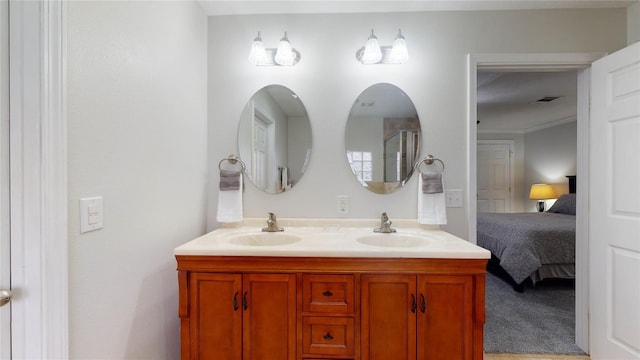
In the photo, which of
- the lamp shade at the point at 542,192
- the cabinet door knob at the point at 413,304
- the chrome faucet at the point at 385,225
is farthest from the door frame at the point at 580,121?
the lamp shade at the point at 542,192

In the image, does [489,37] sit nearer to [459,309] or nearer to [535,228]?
[459,309]

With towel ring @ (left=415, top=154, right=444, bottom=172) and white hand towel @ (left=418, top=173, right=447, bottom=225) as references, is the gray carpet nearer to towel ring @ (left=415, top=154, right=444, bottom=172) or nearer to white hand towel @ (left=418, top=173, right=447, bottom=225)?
white hand towel @ (left=418, top=173, right=447, bottom=225)

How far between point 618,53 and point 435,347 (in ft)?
6.44

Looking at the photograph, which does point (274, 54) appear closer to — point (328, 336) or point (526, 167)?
point (328, 336)

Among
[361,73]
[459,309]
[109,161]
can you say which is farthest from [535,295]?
[109,161]

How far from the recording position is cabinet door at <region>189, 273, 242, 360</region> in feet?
4.28

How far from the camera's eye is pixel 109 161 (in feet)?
3.55

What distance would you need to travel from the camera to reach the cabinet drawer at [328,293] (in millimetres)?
1288

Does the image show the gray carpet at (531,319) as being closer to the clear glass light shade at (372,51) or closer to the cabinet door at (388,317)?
the cabinet door at (388,317)

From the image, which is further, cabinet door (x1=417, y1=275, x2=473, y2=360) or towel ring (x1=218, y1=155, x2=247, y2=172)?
towel ring (x1=218, y1=155, x2=247, y2=172)

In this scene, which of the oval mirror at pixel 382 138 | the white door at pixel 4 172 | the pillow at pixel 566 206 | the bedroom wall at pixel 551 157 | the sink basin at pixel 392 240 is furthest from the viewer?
the bedroom wall at pixel 551 157

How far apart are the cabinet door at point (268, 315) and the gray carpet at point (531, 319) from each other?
1.55 m

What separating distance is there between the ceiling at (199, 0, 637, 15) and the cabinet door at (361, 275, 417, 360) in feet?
5.43

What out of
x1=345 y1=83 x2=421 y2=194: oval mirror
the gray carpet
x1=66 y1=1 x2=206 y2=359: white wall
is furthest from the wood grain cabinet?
the gray carpet
